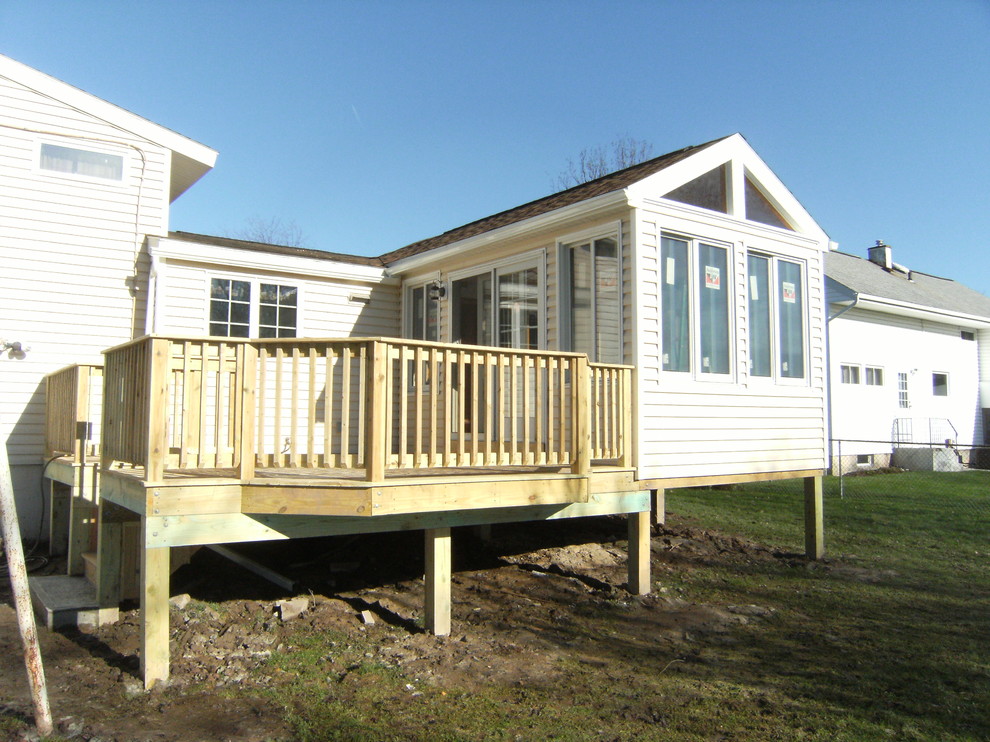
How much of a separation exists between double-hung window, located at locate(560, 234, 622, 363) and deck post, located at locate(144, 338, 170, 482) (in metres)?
4.08

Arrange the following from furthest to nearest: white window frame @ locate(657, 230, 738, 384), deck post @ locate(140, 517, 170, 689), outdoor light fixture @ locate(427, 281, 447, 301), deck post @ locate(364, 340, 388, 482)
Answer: outdoor light fixture @ locate(427, 281, 447, 301) → white window frame @ locate(657, 230, 738, 384) → deck post @ locate(364, 340, 388, 482) → deck post @ locate(140, 517, 170, 689)

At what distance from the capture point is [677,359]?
24.7ft

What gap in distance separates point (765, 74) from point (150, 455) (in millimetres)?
12394

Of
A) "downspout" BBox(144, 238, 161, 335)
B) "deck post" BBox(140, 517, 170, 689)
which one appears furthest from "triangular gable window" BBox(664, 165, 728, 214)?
"downspout" BBox(144, 238, 161, 335)

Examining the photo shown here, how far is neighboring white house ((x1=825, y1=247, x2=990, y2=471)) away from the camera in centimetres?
1739

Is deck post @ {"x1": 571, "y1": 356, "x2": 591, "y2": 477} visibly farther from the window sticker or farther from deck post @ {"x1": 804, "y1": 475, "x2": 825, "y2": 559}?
deck post @ {"x1": 804, "y1": 475, "x2": 825, "y2": 559}

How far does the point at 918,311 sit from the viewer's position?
1897cm

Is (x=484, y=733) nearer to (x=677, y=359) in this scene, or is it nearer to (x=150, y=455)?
(x=150, y=455)

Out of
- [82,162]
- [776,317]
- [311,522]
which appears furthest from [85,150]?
[776,317]

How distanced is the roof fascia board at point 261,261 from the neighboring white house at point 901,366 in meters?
10.6

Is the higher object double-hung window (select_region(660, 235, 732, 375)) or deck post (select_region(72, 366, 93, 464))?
double-hung window (select_region(660, 235, 732, 375))

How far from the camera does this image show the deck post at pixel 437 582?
226 inches

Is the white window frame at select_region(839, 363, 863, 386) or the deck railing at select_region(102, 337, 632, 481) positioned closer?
the deck railing at select_region(102, 337, 632, 481)

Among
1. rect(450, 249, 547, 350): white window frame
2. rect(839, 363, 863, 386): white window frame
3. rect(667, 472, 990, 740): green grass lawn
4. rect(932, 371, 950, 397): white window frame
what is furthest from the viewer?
rect(932, 371, 950, 397): white window frame
